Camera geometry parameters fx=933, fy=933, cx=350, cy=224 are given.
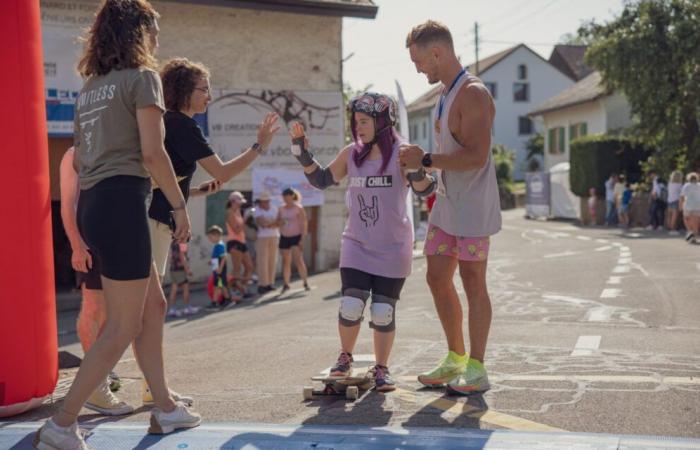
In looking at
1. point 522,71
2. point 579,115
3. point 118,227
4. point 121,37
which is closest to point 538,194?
point 579,115

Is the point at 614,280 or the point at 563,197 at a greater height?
the point at 614,280

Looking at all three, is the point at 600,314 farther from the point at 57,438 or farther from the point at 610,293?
the point at 57,438

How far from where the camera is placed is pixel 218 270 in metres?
14.1

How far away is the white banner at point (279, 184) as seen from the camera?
19938mm

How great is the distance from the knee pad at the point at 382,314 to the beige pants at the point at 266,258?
35.3ft

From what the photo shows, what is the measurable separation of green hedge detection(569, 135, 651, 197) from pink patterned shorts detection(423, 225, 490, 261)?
1200 inches

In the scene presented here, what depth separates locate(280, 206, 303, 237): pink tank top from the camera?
1622 centimetres

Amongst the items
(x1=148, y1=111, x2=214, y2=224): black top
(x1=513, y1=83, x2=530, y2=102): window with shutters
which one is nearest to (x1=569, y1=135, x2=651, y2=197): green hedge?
(x1=148, y1=111, x2=214, y2=224): black top

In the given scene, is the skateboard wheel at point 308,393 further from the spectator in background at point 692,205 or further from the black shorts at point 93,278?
the spectator in background at point 692,205

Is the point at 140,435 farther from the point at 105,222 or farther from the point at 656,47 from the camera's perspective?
the point at 656,47

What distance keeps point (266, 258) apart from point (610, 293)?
6785 millimetres

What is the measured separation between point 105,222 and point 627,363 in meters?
3.55

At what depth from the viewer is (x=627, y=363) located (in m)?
5.94

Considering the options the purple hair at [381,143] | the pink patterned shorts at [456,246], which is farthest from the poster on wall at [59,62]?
the pink patterned shorts at [456,246]
